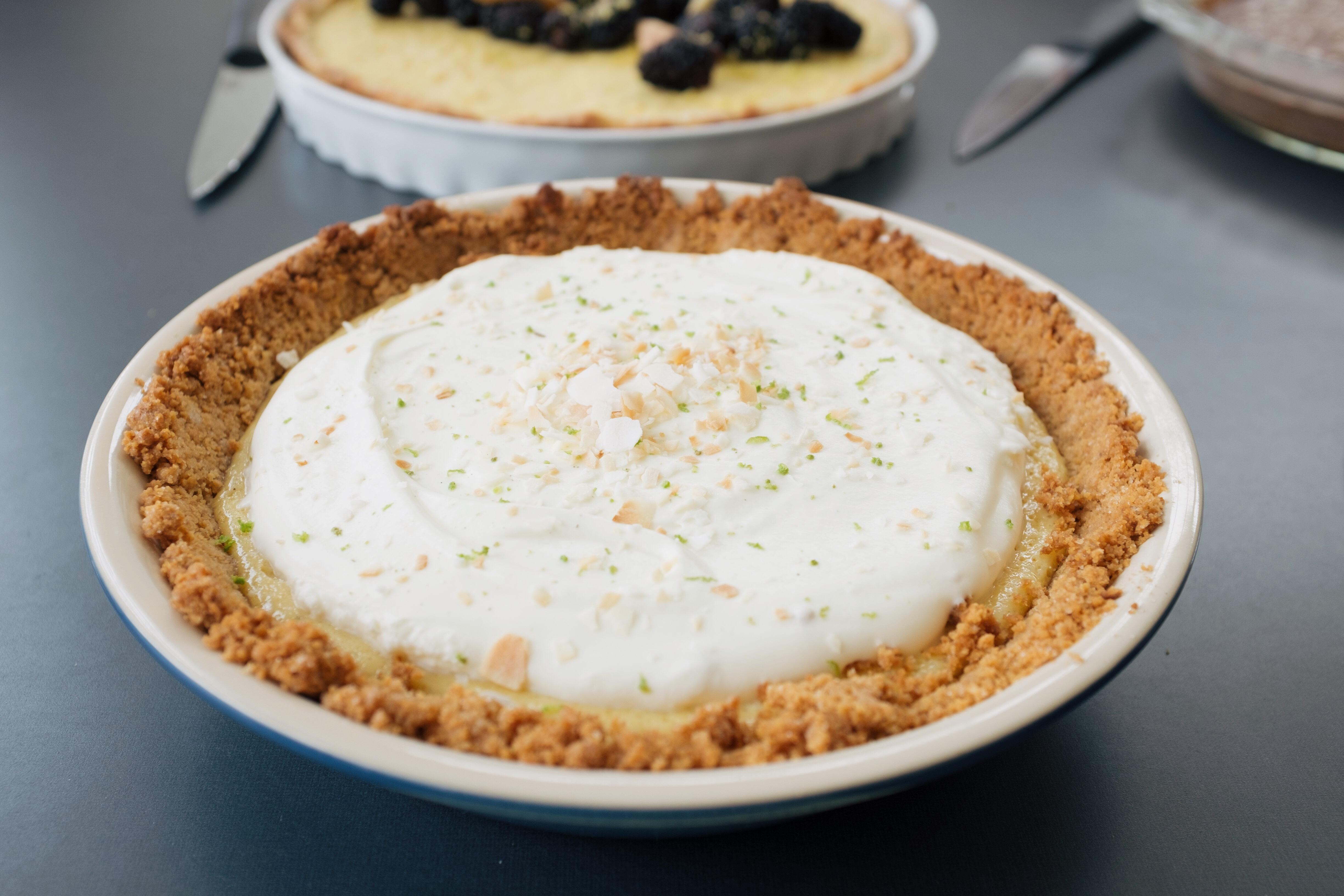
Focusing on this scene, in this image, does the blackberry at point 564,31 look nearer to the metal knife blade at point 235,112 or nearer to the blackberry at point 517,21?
the blackberry at point 517,21

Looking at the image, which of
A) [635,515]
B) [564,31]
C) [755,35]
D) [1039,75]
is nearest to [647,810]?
[635,515]

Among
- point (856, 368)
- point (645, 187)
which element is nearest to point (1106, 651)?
point (856, 368)

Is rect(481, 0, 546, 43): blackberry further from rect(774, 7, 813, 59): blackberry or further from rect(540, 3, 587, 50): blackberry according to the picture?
rect(774, 7, 813, 59): blackberry

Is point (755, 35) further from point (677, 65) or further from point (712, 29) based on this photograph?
point (677, 65)

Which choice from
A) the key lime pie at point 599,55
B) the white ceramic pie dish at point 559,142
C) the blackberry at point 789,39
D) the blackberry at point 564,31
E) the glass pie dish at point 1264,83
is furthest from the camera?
the blackberry at point 564,31

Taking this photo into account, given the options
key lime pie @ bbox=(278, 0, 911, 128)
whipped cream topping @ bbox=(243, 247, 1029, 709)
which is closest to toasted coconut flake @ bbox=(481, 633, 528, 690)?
whipped cream topping @ bbox=(243, 247, 1029, 709)

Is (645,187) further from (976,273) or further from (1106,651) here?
(1106,651)

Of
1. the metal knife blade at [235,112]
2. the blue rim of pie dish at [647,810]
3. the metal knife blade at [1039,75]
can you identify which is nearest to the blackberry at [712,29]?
the metal knife blade at [1039,75]
